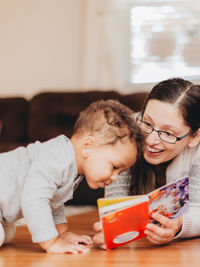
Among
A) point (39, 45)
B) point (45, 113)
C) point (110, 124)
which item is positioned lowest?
point (45, 113)

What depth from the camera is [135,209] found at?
1089 mm

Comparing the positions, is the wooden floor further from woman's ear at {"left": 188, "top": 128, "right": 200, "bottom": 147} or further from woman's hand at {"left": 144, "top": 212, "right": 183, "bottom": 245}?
woman's ear at {"left": 188, "top": 128, "right": 200, "bottom": 147}

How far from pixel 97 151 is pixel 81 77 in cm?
177

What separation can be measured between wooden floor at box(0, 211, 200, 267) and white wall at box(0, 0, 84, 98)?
180 cm

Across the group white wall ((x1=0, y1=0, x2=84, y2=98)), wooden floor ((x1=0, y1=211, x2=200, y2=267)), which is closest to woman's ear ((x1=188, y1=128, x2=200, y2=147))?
wooden floor ((x1=0, y1=211, x2=200, y2=267))

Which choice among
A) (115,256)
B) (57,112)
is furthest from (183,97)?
(57,112)

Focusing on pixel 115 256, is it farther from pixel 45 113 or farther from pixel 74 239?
pixel 45 113

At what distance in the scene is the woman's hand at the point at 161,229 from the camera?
1.16 meters

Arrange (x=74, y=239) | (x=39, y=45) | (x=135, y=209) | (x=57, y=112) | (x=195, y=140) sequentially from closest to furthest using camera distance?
(x=135, y=209)
(x=74, y=239)
(x=195, y=140)
(x=57, y=112)
(x=39, y=45)

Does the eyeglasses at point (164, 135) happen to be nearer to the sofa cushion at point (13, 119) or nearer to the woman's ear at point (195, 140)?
the woman's ear at point (195, 140)

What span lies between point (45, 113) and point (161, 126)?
133cm

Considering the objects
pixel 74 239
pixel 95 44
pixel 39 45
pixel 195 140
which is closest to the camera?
pixel 74 239

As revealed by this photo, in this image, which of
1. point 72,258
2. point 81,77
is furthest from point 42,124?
point 72,258

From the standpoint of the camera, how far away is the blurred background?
9.16ft
